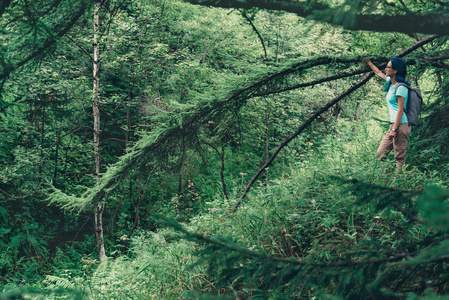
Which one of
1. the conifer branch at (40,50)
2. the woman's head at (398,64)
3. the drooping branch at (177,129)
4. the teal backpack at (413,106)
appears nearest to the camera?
the conifer branch at (40,50)

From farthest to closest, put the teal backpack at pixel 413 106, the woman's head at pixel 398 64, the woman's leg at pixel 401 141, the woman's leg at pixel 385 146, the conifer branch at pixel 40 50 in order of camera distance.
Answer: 1. the woman's leg at pixel 385 146
2. the woman's leg at pixel 401 141
3. the teal backpack at pixel 413 106
4. the woman's head at pixel 398 64
5. the conifer branch at pixel 40 50

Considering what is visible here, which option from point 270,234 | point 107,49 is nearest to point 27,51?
point 270,234

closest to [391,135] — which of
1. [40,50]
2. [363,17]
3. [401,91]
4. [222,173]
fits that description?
[401,91]

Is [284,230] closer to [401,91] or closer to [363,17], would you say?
[401,91]

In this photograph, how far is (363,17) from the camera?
2287mm

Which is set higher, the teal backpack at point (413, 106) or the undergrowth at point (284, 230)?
the teal backpack at point (413, 106)

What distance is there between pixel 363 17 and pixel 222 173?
5935 mm

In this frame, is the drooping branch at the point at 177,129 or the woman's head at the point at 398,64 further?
the drooping branch at the point at 177,129

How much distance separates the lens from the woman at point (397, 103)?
4.36 meters

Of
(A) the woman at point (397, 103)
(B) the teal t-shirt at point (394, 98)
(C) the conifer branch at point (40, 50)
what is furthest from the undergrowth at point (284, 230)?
(C) the conifer branch at point (40, 50)

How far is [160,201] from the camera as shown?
10734 mm

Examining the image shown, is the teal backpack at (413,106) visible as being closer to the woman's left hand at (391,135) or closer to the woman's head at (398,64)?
the woman's left hand at (391,135)

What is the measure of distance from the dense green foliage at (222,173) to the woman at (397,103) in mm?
236

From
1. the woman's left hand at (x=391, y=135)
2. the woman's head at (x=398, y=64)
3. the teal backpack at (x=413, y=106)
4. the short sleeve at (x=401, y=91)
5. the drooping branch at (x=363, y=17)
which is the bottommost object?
the woman's left hand at (x=391, y=135)
